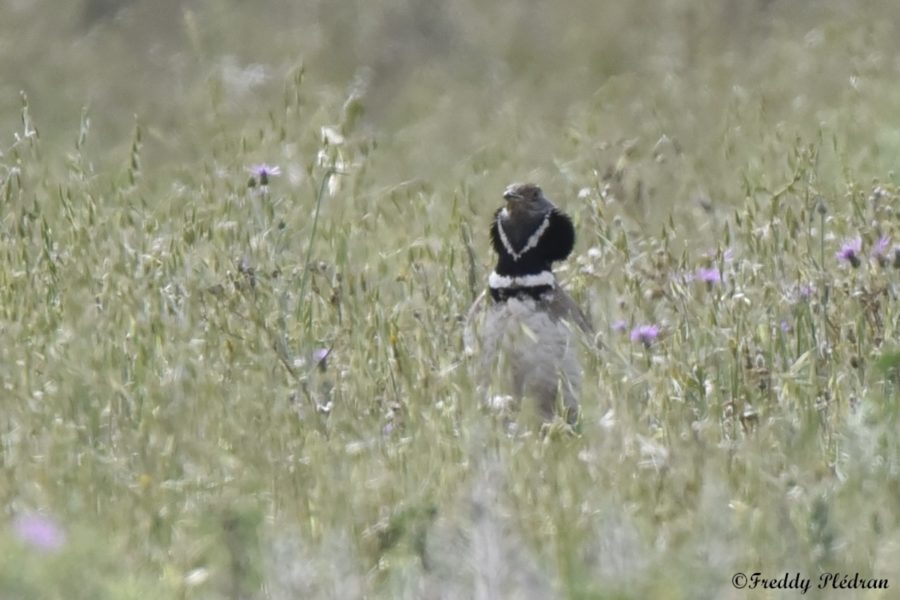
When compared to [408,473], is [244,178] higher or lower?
higher

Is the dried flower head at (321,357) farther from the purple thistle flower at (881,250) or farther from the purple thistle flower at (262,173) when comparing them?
the purple thistle flower at (881,250)

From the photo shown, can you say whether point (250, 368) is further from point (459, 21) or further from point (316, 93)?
point (459, 21)

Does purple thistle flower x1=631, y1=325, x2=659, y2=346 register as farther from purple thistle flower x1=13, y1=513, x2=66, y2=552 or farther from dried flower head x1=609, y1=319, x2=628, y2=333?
purple thistle flower x1=13, y1=513, x2=66, y2=552

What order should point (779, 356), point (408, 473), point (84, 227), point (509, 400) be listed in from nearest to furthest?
point (408, 473) → point (509, 400) → point (779, 356) → point (84, 227)

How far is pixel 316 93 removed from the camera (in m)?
9.84

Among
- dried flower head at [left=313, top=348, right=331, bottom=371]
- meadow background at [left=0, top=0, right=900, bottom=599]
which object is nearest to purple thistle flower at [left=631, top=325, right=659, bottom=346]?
meadow background at [left=0, top=0, right=900, bottom=599]

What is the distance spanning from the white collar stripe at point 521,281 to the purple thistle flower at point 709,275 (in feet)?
1.42


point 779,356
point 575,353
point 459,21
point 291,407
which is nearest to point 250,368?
point 291,407

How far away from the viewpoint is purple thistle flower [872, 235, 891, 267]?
5.26 metres

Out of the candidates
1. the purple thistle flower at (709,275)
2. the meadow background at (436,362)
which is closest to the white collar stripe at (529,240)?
the meadow background at (436,362)

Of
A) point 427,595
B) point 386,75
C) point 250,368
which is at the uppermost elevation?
point 386,75

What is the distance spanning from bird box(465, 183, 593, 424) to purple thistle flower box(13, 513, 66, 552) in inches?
67.8

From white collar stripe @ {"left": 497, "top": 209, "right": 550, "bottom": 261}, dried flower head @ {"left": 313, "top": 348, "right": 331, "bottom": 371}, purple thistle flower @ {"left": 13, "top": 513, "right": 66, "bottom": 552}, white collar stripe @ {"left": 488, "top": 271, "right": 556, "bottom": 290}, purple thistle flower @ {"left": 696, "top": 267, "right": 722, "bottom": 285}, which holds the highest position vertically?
white collar stripe @ {"left": 497, "top": 209, "right": 550, "bottom": 261}

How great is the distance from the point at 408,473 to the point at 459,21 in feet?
30.1
